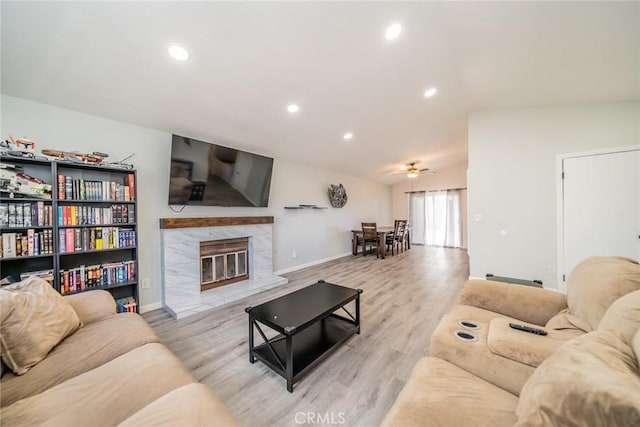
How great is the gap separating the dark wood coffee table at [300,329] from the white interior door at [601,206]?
10.2 ft

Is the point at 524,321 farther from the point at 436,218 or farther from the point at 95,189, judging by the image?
the point at 436,218

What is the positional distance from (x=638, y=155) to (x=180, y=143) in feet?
18.3

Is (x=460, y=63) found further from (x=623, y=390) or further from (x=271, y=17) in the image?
(x=623, y=390)

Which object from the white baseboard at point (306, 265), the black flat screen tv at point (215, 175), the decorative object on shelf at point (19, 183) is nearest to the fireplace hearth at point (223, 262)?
the black flat screen tv at point (215, 175)

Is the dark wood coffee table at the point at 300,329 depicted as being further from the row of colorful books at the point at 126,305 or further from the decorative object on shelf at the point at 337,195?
the decorative object on shelf at the point at 337,195

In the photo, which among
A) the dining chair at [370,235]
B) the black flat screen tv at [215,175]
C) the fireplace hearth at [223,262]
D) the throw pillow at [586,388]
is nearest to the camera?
the throw pillow at [586,388]

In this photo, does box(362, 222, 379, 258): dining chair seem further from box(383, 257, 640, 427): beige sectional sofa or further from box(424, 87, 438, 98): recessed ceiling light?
→ box(383, 257, 640, 427): beige sectional sofa

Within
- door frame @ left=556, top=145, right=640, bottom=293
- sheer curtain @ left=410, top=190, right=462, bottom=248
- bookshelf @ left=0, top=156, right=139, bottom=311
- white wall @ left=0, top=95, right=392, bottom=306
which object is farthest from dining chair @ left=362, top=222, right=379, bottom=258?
bookshelf @ left=0, top=156, right=139, bottom=311

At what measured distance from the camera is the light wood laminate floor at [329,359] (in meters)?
1.48

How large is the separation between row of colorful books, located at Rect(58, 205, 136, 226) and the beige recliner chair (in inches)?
128

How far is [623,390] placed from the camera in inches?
21.2

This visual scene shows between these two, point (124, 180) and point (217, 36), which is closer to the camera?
point (217, 36)

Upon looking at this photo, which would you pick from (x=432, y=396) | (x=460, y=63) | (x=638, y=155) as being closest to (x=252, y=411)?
(x=432, y=396)

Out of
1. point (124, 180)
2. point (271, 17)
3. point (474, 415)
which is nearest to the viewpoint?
point (474, 415)
